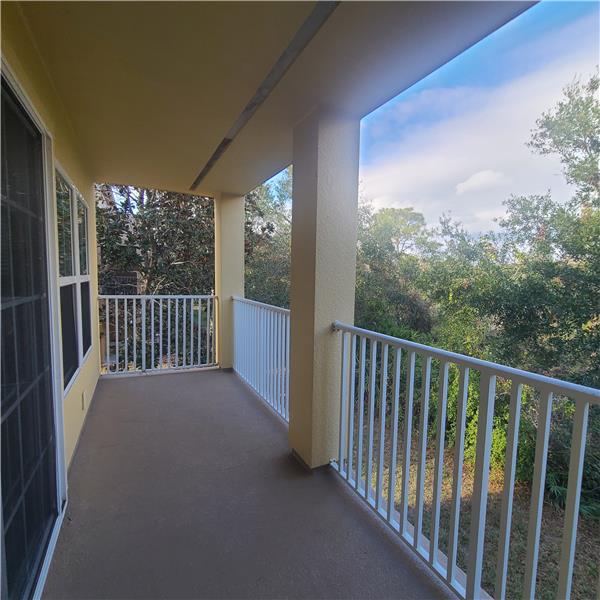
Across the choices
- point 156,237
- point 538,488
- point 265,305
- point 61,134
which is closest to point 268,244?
point 156,237

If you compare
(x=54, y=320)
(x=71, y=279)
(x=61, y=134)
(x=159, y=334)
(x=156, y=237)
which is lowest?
(x=159, y=334)

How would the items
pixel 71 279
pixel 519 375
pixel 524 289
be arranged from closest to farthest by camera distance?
pixel 519 375 → pixel 71 279 → pixel 524 289

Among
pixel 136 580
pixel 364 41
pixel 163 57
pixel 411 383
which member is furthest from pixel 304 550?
pixel 163 57

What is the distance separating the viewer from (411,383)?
1568mm

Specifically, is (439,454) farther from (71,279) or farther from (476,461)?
(71,279)

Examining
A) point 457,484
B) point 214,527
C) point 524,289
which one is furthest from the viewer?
point 524,289

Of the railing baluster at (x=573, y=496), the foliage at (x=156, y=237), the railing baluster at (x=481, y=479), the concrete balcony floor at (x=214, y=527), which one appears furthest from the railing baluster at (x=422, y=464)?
the foliage at (x=156, y=237)

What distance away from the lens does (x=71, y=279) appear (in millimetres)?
2504

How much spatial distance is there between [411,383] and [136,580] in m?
1.43

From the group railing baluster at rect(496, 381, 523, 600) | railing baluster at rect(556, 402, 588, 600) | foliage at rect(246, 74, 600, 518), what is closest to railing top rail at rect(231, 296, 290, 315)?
railing baluster at rect(496, 381, 523, 600)

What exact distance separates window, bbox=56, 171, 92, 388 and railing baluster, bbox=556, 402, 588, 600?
8.40ft

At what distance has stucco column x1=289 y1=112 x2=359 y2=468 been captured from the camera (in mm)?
1962

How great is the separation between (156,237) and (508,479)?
697 centimetres

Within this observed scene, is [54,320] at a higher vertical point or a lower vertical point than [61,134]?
lower
